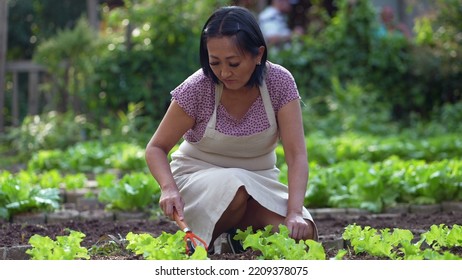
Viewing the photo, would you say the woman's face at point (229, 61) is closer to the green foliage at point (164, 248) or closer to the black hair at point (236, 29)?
the black hair at point (236, 29)

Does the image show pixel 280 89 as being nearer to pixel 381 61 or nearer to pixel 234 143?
pixel 234 143

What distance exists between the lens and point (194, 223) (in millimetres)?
3568

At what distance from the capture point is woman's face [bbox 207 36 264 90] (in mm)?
3299

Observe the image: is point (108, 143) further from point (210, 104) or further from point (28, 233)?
point (210, 104)

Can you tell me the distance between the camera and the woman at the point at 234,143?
134 inches

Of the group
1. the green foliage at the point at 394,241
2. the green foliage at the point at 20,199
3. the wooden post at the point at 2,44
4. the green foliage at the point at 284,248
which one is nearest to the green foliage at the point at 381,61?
the wooden post at the point at 2,44

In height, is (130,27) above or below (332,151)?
above

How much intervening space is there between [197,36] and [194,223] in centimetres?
765

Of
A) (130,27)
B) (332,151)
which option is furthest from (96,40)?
(332,151)

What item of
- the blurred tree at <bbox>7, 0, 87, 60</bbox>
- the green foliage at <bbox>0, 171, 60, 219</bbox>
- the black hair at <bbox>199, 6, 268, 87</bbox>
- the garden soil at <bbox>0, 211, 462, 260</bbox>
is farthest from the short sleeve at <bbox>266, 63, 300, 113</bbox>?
the blurred tree at <bbox>7, 0, 87, 60</bbox>

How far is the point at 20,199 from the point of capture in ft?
15.8

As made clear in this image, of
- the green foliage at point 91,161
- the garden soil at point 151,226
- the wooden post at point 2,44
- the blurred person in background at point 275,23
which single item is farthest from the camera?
the blurred person in background at point 275,23

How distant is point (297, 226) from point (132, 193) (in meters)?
1.95

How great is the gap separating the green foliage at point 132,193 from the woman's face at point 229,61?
1.85 metres
